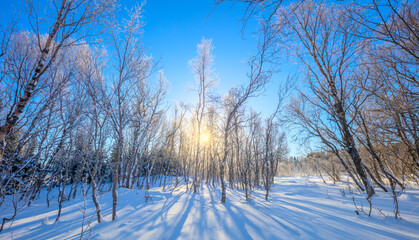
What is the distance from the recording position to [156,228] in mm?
3799

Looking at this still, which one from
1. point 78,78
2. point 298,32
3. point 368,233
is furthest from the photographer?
point 298,32

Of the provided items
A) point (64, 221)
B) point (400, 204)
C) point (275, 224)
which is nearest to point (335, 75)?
point (400, 204)

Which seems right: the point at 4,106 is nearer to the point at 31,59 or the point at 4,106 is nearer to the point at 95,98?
the point at 31,59

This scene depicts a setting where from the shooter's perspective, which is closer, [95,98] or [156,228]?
[156,228]

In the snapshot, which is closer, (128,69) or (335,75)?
(128,69)

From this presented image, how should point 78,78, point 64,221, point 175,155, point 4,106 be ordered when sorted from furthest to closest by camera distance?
point 175,155 < point 78,78 < point 64,221 < point 4,106

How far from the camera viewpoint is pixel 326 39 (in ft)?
21.1

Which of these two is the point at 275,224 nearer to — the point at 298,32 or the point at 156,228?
the point at 156,228

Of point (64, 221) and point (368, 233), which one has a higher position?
point (368, 233)

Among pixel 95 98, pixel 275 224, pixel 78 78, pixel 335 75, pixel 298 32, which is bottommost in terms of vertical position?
pixel 275 224

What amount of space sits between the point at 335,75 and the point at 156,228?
8637 millimetres

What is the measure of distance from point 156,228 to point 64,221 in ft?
10.7

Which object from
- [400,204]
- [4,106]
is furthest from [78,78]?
[400,204]

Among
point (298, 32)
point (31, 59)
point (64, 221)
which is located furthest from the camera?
point (298, 32)
